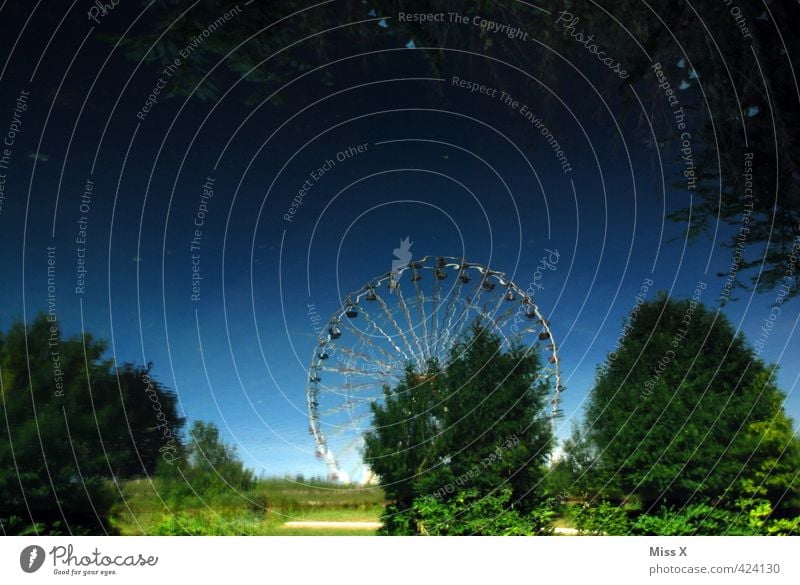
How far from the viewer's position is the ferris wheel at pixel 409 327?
6.68 metres

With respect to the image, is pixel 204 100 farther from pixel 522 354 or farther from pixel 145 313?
pixel 522 354

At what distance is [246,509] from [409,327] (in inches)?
87.7

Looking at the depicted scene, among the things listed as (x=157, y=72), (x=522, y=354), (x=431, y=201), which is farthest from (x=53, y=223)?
(x=522, y=354)

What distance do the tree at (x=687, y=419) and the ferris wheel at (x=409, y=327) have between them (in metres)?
0.69

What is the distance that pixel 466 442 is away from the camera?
21.7ft

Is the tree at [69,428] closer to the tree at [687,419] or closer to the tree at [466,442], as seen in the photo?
the tree at [466,442]

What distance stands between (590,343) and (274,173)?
3.39 m

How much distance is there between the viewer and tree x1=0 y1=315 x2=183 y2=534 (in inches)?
240

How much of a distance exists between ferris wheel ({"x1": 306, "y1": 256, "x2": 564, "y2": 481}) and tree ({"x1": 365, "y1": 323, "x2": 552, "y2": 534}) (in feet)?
0.38

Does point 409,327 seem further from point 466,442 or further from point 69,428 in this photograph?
point 69,428

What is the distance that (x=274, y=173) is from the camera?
6.75 meters

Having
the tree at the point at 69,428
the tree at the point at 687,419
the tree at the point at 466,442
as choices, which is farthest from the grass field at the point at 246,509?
the tree at the point at 687,419

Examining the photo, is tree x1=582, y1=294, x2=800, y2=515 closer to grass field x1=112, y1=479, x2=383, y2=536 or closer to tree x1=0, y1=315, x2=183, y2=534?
grass field x1=112, y1=479, x2=383, y2=536

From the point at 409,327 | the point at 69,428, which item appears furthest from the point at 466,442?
the point at 69,428
